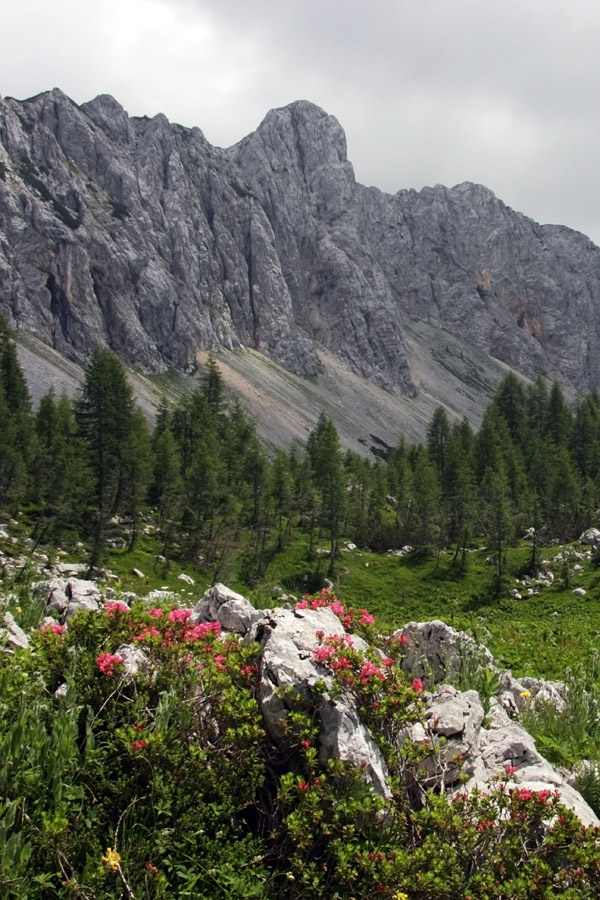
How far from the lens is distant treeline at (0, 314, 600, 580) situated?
170 feet

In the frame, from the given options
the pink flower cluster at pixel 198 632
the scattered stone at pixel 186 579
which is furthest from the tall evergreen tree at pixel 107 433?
the pink flower cluster at pixel 198 632

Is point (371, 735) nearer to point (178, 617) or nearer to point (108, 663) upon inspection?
point (108, 663)

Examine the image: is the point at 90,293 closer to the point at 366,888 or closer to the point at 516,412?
the point at 516,412

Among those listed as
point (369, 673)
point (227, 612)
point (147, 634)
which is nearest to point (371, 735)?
point (369, 673)

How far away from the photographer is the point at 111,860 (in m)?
4.90

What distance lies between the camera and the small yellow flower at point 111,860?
193 inches

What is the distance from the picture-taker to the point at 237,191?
192125 millimetres

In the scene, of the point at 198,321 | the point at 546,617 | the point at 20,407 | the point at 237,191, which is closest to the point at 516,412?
the point at 546,617

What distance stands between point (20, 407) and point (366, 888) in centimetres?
7274

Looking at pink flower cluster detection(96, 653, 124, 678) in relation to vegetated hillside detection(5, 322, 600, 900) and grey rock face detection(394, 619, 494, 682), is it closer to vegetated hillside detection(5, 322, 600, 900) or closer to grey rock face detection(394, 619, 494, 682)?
vegetated hillside detection(5, 322, 600, 900)

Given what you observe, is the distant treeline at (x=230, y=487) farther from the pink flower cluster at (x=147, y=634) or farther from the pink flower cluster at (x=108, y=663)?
the pink flower cluster at (x=108, y=663)

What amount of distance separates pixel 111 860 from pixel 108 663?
1.98 m

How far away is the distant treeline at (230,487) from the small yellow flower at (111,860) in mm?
38573

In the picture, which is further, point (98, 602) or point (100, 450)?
point (100, 450)
